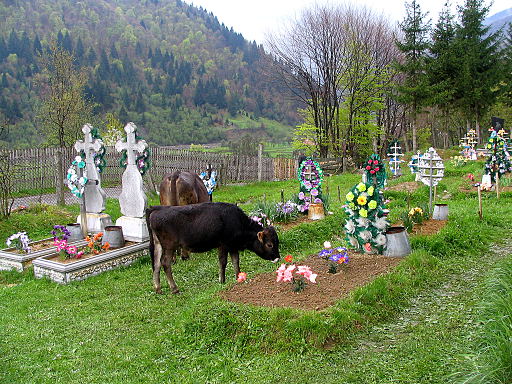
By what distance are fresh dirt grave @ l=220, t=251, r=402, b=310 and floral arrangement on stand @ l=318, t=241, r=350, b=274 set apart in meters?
0.09

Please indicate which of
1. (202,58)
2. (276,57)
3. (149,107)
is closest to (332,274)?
(276,57)

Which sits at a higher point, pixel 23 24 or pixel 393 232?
pixel 23 24

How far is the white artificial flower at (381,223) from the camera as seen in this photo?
8352mm

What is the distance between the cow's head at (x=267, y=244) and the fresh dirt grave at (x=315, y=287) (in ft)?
1.23

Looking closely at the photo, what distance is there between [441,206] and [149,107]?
211ft

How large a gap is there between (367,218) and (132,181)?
5602mm

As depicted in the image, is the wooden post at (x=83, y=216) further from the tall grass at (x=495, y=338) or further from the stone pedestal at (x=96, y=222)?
the tall grass at (x=495, y=338)

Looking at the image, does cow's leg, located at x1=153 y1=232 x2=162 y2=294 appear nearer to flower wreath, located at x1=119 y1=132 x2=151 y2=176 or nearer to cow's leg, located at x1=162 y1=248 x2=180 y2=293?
cow's leg, located at x1=162 y1=248 x2=180 y2=293

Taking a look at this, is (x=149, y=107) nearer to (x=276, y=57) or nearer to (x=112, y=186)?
(x=276, y=57)

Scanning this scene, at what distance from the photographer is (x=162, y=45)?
10350cm

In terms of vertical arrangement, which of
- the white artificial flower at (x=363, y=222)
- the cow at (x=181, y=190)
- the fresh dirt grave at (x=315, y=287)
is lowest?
the fresh dirt grave at (x=315, y=287)

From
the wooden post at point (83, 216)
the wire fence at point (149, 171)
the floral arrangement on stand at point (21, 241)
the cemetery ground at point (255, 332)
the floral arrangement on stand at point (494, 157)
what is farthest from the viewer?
the wire fence at point (149, 171)

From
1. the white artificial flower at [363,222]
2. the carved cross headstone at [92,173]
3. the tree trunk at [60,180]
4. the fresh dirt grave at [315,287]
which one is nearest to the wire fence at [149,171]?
the tree trunk at [60,180]

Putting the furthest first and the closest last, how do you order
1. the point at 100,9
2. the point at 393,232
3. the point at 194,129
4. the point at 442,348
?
the point at 100,9 → the point at 194,129 → the point at 393,232 → the point at 442,348
